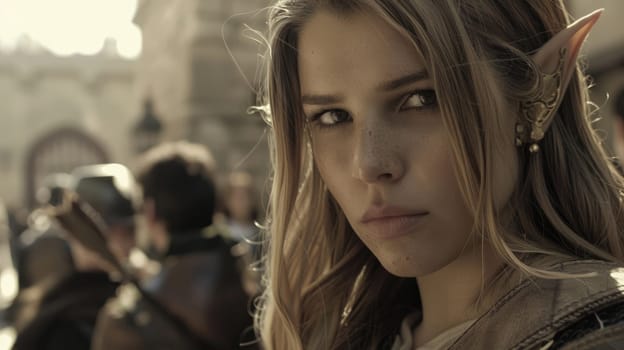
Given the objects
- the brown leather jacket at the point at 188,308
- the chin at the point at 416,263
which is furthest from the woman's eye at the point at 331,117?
the brown leather jacket at the point at 188,308

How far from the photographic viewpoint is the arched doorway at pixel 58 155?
24875mm

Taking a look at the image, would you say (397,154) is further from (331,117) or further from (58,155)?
(58,155)

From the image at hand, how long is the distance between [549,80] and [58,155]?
25851 millimetres

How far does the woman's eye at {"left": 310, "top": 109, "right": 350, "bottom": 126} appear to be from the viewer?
1212mm

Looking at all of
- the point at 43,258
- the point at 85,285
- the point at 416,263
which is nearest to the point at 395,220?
the point at 416,263

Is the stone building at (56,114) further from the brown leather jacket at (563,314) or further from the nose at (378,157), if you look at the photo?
the brown leather jacket at (563,314)

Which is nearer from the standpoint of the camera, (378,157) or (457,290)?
(378,157)

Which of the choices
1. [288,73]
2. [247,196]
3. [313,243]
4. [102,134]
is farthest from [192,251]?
[102,134]

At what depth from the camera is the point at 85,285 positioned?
3094 mm

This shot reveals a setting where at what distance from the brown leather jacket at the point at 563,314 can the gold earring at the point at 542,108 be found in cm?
21

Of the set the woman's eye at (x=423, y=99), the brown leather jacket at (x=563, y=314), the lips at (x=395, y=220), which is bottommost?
the brown leather jacket at (x=563, y=314)

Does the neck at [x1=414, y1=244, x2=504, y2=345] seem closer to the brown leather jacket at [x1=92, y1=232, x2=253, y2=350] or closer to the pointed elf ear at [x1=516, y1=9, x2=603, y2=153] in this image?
the pointed elf ear at [x1=516, y1=9, x2=603, y2=153]

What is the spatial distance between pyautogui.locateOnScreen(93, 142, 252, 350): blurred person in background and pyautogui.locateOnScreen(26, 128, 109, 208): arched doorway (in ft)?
74.6

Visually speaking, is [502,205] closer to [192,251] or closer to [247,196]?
[192,251]
